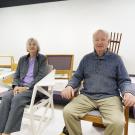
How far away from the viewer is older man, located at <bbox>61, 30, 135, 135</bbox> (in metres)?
1.93

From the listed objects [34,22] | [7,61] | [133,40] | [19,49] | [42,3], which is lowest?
[7,61]

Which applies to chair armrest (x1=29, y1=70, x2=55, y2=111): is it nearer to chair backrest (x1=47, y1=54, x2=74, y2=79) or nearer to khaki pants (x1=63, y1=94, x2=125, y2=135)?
khaki pants (x1=63, y1=94, x2=125, y2=135)

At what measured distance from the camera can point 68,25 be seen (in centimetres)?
521

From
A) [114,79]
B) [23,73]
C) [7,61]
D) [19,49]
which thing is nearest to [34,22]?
[19,49]

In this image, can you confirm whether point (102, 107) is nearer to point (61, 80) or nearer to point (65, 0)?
point (61, 80)

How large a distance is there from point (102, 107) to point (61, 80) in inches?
69.2

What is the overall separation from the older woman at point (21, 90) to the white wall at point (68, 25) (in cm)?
274

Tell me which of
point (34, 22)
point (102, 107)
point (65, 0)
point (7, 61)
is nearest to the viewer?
point (102, 107)

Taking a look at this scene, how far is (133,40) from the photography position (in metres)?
4.73

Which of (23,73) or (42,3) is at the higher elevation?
(42,3)

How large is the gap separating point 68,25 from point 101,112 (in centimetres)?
363

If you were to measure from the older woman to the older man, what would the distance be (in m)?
0.49

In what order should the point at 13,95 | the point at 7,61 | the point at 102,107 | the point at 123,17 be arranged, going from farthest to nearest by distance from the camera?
the point at 7,61 < the point at 123,17 < the point at 13,95 < the point at 102,107

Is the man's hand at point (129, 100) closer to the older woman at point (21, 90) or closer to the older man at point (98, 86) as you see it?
the older man at point (98, 86)
